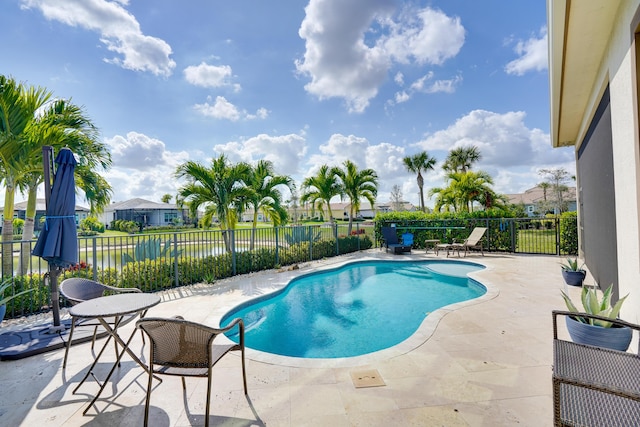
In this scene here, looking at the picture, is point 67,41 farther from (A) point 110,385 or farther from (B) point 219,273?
(A) point 110,385

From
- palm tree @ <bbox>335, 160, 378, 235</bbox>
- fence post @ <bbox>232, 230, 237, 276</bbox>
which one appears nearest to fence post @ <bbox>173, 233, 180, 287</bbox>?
fence post @ <bbox>232, 230, 237, 276</bbox>

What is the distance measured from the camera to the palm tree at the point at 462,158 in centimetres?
2817

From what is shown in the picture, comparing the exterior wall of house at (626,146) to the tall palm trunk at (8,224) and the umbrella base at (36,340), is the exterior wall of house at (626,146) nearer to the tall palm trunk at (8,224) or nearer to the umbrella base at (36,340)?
the umbrella base at (36,340)

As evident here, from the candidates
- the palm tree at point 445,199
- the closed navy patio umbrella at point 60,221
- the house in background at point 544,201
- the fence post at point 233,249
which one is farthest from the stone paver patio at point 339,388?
the house in background at point 544,201

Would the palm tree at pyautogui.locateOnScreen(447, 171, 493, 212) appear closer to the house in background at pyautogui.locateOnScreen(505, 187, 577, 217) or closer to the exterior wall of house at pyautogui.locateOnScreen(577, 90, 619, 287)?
the exterior wall of house at pyautogui.locateOnScreen(577, 90, 619, 287)

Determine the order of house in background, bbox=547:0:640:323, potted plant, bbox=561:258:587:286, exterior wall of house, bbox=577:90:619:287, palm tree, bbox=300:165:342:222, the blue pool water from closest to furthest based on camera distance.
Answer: house in background, bbox=547:0:640:323
exterior wall of house, bbox=577:90:619:287
the blue pool water
potted plant, bbox=561:258:587:286
palm tree, bbox=300:165:342:222

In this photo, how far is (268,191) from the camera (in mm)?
10602

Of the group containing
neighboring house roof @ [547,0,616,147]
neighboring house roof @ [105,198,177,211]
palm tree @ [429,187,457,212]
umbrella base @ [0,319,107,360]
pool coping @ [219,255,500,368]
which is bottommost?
pool coping @ [219,255,500,368]

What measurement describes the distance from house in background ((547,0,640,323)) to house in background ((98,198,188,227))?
47499 millimetres

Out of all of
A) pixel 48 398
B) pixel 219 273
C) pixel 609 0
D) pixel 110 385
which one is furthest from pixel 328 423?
pixel 219 273

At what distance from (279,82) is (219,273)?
801 centimetres

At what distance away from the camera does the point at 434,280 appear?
27.6 ft

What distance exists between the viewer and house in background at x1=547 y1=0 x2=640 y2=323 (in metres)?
2.58

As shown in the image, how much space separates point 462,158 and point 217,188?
26423 millimetres
